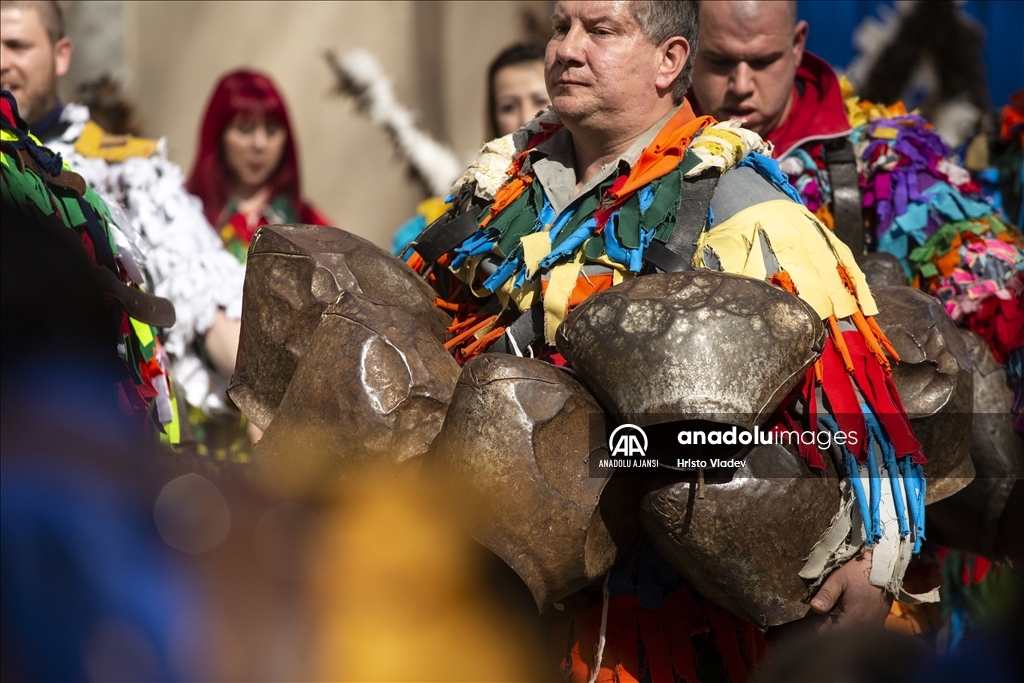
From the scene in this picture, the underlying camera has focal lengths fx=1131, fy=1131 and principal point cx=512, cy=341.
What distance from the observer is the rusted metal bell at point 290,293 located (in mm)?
2223

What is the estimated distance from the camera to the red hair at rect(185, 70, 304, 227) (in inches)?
197

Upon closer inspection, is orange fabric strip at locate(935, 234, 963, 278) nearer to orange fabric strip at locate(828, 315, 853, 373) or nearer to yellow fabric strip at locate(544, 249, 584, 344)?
orange fabric strip at locate(828, 315, 853, 373)

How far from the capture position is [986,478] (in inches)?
106

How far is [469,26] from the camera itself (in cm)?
659

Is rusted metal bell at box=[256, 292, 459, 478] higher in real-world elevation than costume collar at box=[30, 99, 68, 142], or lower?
lower

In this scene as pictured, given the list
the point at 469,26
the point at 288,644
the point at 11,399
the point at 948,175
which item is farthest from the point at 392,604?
the point at 469,26

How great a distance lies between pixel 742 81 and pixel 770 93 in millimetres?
111

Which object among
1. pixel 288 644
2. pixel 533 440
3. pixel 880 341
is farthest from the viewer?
pixel 880 341

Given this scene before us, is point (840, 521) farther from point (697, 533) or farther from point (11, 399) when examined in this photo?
point (11, 399)

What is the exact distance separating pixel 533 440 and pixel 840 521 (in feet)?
1.95

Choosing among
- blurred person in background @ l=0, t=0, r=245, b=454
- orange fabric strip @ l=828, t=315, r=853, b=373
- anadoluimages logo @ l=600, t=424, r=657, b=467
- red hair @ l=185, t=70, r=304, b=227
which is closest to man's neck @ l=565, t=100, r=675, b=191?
orange fabric strip @ l=828, t=315, r=853, b=373

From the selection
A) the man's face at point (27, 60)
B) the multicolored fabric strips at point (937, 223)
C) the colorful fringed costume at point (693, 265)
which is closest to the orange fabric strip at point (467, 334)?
the colorful fringed costume at point (693, 265)

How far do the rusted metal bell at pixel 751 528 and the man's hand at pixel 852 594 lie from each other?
80 millimetres

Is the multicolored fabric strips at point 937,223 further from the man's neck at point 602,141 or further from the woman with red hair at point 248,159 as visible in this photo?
the woman with red hair at point 248,159
